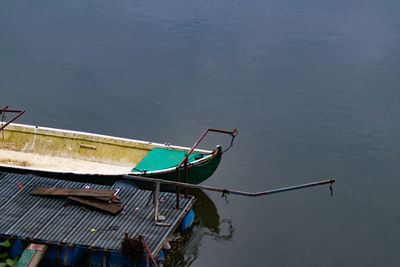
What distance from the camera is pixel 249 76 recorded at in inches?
1120

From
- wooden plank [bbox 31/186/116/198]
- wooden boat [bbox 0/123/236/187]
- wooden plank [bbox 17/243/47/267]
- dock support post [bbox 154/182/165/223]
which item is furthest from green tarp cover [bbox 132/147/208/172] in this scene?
wooden plank [bbox 17/243/47/267]

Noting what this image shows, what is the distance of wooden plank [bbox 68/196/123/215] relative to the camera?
16.1 m

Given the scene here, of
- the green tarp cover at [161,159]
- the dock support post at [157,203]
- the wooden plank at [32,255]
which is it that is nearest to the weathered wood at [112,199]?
the dock support post at [157,203]

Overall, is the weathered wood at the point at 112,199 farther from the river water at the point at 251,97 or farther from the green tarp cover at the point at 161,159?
the green tarp cover at the point at 161,159

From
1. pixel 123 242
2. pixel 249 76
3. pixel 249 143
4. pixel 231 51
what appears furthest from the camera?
pixel 231 51

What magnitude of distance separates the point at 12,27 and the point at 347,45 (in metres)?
18.0

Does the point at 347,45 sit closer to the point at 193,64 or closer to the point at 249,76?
the point at 249,76

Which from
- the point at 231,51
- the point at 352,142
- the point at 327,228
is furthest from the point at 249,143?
the point at 231,51

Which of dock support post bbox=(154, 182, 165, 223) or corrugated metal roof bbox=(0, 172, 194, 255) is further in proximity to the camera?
dock support post bbox=(154, 182, 165, 223)

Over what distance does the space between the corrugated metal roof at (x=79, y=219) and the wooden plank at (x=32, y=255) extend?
0.22m

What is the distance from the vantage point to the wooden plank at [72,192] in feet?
54.3

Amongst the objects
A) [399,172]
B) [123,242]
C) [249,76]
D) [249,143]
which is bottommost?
[123,242]

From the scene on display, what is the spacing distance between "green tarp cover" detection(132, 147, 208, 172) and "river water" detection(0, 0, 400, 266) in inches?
70.1

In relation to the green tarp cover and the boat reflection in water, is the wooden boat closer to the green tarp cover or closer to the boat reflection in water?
the green tarp cover
